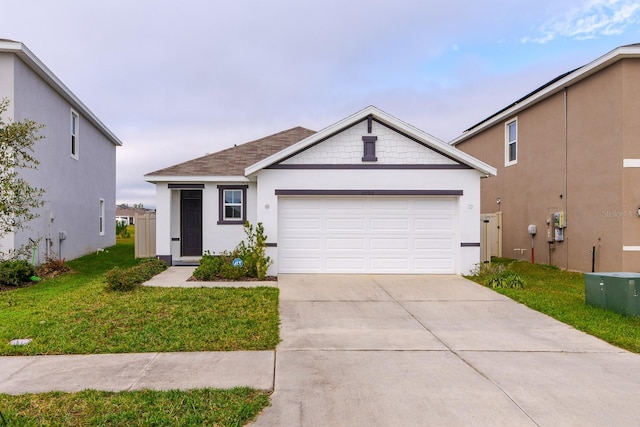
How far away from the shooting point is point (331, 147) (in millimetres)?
11695

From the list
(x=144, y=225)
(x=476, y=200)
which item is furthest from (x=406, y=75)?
(x=144, y=225)

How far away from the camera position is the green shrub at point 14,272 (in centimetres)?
1005

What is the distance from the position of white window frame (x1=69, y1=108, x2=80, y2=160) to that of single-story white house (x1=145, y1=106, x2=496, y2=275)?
922 centimetres

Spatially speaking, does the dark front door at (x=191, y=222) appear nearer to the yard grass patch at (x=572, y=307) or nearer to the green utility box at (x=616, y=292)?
the yard grass patch at (x=572, y=307)

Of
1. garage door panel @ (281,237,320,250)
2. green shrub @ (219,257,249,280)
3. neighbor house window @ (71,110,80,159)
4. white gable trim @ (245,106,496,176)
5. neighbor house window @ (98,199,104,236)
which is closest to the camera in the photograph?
green shrub @ (219,257,249,280)

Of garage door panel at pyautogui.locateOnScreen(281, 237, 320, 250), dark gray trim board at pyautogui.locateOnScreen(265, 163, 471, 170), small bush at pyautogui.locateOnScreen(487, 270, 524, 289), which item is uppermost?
dark gray trim board at pyautogui.locateOnScreen(265, 163, 471, 170)

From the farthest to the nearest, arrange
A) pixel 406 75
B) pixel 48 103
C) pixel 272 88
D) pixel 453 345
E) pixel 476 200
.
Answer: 1. pixel 272 88
2. pixel 406 75
3. pixel 48 103
4. pixel 476 200
5. pixel 453 345

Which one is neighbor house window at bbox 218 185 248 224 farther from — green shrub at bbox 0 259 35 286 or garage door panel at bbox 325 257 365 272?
green shrub at bbox 0 259 35 286

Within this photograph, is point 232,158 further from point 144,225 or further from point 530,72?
point 530,72

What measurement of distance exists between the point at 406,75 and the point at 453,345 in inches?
516

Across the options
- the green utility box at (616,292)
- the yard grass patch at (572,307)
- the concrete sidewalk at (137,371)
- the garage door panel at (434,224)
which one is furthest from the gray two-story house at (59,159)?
the green utility box at (616,292)

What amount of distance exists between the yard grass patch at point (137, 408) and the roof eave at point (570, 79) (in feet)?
41.0

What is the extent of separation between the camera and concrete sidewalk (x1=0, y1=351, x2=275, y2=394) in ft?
14.3

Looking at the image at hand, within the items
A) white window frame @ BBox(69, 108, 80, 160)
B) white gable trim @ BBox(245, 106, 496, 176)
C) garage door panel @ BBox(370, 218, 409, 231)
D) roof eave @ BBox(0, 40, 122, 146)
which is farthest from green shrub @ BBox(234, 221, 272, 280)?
white window frame @ BBox(69, 108, 80, 160)
